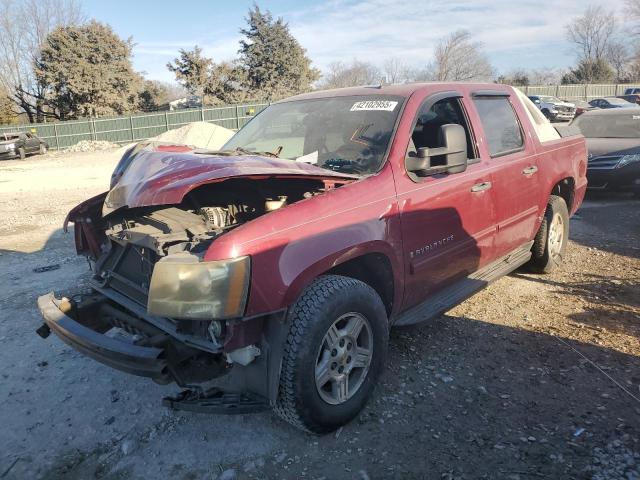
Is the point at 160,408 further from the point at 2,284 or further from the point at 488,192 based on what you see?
the point at 2,284

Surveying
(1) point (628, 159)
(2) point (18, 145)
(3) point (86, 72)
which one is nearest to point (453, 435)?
(1) point (628, 159)

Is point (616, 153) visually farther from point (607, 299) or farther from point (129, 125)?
point (129, 125)

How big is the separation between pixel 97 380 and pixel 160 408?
66 cm

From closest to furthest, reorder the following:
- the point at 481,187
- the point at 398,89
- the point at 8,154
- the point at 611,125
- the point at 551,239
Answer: the point at 398,89
the point at 481,187
the point at 551,239
the point at 611,125
the point at 8,154

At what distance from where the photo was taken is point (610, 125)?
10344 mm

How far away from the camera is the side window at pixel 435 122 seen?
12.2 feet

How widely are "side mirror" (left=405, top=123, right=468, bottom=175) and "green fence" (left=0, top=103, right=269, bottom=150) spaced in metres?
29.9

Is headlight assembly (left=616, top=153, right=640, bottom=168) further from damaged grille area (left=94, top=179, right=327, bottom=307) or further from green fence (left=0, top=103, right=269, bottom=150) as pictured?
green fence (left=0, top=103, right=269, bottom=150)

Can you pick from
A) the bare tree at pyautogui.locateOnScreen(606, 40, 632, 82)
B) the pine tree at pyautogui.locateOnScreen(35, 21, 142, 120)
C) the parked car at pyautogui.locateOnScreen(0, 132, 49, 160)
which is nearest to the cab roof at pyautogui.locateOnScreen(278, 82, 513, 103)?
the parked car at pyautogui.locateOnScreen(0, 132, 49, 160)

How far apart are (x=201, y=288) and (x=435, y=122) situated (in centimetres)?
240

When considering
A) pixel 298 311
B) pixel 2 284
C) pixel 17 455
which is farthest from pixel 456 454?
pixel 2 284

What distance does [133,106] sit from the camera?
39.8 meters

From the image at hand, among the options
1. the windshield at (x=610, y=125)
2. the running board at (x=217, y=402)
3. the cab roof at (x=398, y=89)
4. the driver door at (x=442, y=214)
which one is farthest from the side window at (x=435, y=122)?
the windshield at (x=610, y=125)

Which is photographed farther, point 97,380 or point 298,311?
point 97,380
